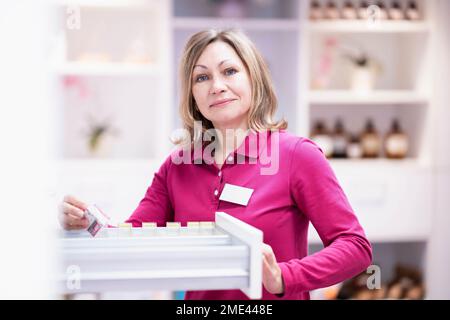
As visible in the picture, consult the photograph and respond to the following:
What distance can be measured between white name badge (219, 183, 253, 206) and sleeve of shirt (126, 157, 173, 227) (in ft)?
0.37

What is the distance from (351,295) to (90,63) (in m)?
1.34

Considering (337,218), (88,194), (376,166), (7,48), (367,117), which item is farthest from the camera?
(367,117)

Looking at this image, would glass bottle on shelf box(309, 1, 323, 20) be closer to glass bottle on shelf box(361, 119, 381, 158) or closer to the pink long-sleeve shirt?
glass bottle on shelf box(361, 119, 381, 158)

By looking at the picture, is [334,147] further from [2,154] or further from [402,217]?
[2,154]

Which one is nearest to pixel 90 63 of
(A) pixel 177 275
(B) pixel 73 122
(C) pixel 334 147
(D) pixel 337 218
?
(B) pixel 73 122

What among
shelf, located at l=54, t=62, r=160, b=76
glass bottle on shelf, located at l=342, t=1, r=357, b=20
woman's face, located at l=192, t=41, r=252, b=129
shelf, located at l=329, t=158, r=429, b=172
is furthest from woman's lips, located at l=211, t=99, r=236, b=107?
glass bottle on shelf, located at l=342, t=1, r=357, b=20

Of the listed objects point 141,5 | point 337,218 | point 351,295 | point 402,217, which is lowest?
point 351,295

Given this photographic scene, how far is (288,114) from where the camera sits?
259 cm

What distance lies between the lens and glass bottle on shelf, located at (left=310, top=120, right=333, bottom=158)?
2.60 metres

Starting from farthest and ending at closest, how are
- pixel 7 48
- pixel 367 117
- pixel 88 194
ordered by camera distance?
pixel 367 117 → pixel 88 194 → pixel 7 48

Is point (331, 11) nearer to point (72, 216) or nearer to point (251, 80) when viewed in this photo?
point (251, 80)

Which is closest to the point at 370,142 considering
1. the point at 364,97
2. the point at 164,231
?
the point at 364,97

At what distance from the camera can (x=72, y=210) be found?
93cm

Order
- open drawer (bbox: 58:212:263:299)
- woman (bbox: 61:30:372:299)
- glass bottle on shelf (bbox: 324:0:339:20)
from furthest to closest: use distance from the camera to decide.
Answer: glass bottle on shelf (bbox: 324:0:339:20) → woman (bbox: 61:30:372:299) → open drawer (bbox: 58:212:263:299)
